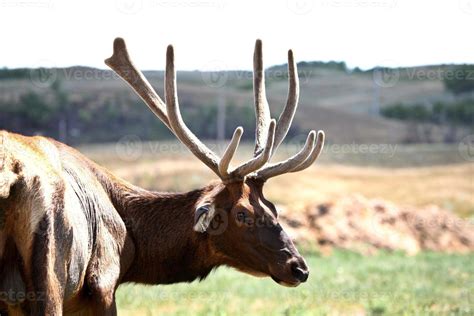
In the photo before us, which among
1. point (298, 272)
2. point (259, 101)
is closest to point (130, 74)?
point (259, 101)

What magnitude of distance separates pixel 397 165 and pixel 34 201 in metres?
41.1

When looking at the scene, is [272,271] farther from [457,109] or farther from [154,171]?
[457,109]

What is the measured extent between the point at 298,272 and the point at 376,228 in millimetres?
17702

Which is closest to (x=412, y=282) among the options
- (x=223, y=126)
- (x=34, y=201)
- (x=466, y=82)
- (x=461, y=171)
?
(x=34, y=201)

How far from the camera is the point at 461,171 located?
43688 millimetres

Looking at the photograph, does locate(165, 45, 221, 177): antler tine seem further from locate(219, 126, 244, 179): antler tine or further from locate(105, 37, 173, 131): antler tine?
locate(105, 37, 173, 131): antler tine

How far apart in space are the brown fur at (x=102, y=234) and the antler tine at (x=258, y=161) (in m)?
0.13

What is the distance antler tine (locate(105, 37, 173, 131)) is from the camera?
333 inches

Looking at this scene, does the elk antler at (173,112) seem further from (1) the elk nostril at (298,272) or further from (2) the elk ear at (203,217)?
(1) the elk nostril at (298,272)

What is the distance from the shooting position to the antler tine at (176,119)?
26.9 ft

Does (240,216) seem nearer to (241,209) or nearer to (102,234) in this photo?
(241,209)

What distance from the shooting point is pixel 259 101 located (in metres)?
9.37

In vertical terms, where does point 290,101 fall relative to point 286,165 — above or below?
above

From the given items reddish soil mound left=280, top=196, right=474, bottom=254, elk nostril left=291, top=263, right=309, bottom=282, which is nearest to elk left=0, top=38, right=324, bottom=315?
elk nostril left=291, top=263, right=309, bottom=282
